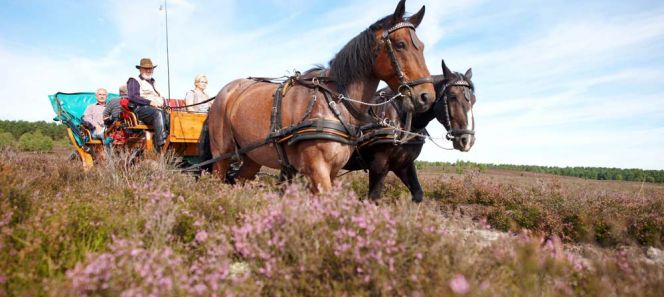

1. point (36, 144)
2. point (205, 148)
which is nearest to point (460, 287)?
point (205, 148)

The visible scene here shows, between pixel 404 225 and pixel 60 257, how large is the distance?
2203mm

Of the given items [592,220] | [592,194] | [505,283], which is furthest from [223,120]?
[592,194]

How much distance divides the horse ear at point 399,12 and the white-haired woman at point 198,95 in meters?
3.81

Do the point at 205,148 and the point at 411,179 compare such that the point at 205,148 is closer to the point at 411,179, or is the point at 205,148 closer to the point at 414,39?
the point at 411,179

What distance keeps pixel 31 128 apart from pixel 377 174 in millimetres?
47522

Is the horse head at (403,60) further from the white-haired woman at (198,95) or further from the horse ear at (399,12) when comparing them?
the white-haired woman at (198,95)

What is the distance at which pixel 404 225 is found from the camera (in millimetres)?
2529

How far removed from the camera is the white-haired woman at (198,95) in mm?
6637

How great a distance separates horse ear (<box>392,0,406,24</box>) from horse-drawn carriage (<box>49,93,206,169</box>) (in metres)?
3.37

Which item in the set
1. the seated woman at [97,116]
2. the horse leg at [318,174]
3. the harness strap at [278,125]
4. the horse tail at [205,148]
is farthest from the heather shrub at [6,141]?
the horse leg at [318,174]

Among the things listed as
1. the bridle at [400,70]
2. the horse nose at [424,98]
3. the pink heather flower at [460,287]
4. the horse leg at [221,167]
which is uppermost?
the bridle at [400,70]

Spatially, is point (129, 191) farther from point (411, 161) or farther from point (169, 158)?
point (411, 161)

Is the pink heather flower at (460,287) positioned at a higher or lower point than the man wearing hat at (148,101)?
lower

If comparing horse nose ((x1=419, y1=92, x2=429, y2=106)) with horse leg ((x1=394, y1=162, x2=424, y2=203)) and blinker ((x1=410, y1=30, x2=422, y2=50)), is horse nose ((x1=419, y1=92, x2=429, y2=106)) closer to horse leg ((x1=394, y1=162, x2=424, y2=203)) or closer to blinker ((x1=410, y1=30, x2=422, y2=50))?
blinker ((x1=410, y1=30, x2=422, y2=50))
